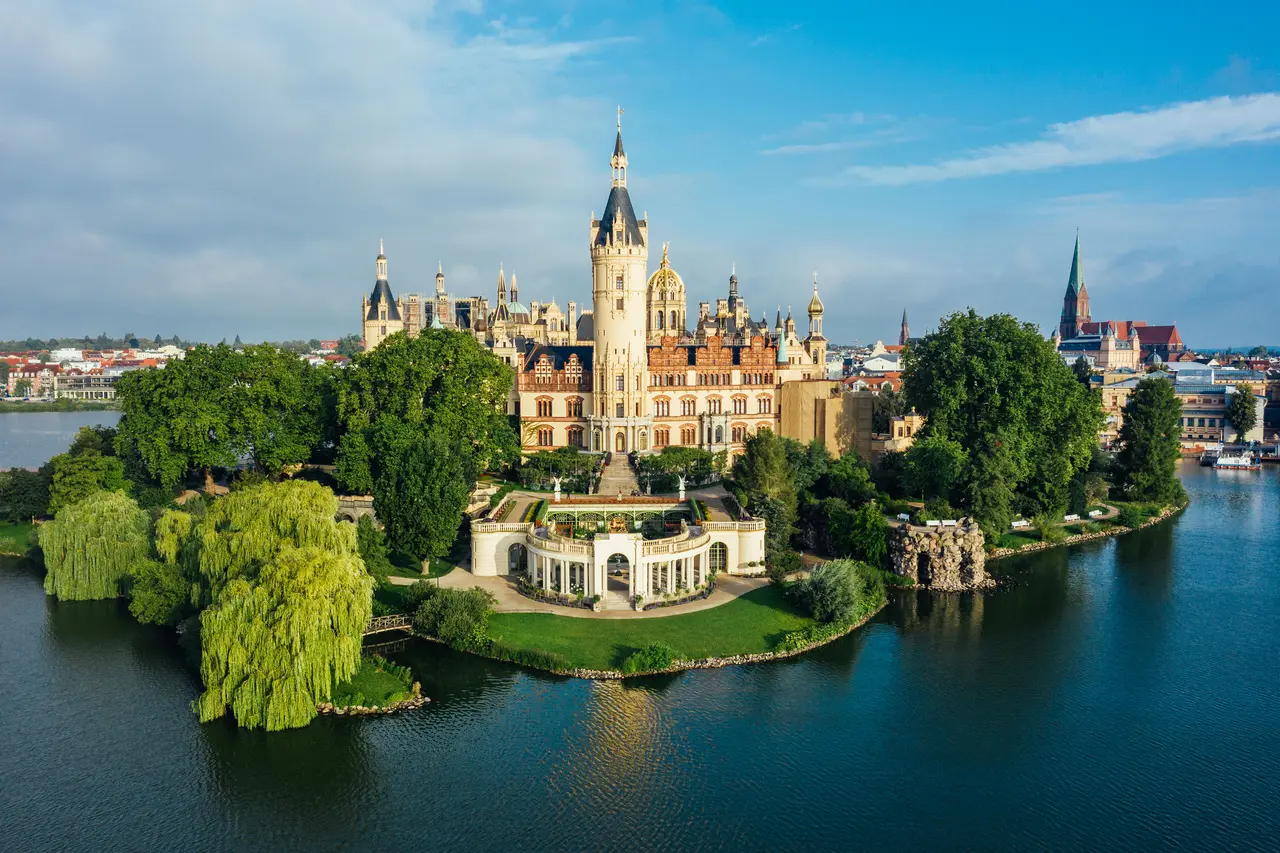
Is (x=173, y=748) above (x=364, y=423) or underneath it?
underneath

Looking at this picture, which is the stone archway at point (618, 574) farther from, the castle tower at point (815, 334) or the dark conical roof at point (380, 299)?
the dark conical roof at point (380, 299)

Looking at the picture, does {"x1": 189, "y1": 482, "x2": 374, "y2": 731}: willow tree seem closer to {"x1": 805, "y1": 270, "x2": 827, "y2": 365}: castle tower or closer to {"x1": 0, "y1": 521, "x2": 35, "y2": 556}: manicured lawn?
{"x1": 0, "y1": 521, "x2": 35, "y2": 556}: manicured lawn

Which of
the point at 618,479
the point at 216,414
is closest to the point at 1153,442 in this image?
the point at 618,479

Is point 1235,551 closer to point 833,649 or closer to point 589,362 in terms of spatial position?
point 833,649

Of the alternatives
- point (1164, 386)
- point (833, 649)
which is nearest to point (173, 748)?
point (833, 649)

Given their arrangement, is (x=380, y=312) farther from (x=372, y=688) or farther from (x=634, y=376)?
(x=372, y=688)

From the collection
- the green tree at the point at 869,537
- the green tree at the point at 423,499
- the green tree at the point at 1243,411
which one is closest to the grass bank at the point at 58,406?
the green tree at the point at 423,499
